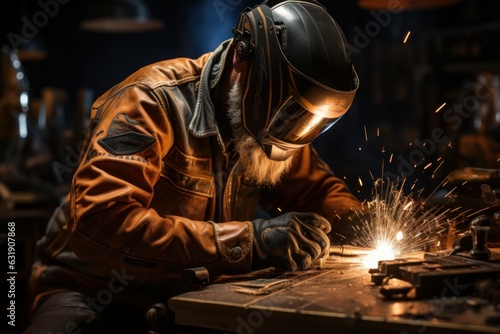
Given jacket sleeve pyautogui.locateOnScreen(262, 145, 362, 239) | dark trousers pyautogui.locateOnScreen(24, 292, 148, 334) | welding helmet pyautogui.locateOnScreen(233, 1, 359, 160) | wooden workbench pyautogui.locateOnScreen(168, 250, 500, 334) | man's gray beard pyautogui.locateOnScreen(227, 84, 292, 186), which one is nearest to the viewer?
wooden workbench pyautogui.locateOnScreen(168, 250, 500, 334)

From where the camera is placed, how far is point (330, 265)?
263 centimetres

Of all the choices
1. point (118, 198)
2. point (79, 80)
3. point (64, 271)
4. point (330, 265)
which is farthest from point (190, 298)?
point (79, 80)

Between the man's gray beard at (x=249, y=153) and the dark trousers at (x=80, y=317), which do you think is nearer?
the dark trousers at (x=80, y=317)

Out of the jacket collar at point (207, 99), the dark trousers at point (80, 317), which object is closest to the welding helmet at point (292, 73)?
the jacket collar at point (207, 99)

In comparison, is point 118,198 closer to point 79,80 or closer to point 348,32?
point 348,32

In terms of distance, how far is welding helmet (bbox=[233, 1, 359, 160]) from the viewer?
251cm

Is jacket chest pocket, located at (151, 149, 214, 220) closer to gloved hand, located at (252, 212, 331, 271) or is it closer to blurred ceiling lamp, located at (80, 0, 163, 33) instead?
gloved hand, located at (252, 212, 331, 271)

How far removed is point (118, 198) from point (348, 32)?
4.27 meters

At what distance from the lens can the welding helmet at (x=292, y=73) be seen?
2.51 m

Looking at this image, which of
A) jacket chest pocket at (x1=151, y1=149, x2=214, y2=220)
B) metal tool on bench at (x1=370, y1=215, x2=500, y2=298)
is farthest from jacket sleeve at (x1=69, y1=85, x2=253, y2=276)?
metal tool on bench at (x1=370, y1=215, x2=500, y2=298)

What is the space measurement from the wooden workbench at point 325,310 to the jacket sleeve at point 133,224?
0.66 feet

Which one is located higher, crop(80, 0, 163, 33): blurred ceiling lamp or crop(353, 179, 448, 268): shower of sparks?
crop(80, 0, 163, 33): blurred ceiling lamp

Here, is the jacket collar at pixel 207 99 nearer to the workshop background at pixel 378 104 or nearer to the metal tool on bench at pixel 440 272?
the metal tool on bench at pixel 440 272

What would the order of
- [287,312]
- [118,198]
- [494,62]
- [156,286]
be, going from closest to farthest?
[287,312] → [118,198] → [156,286] → [494,62]
